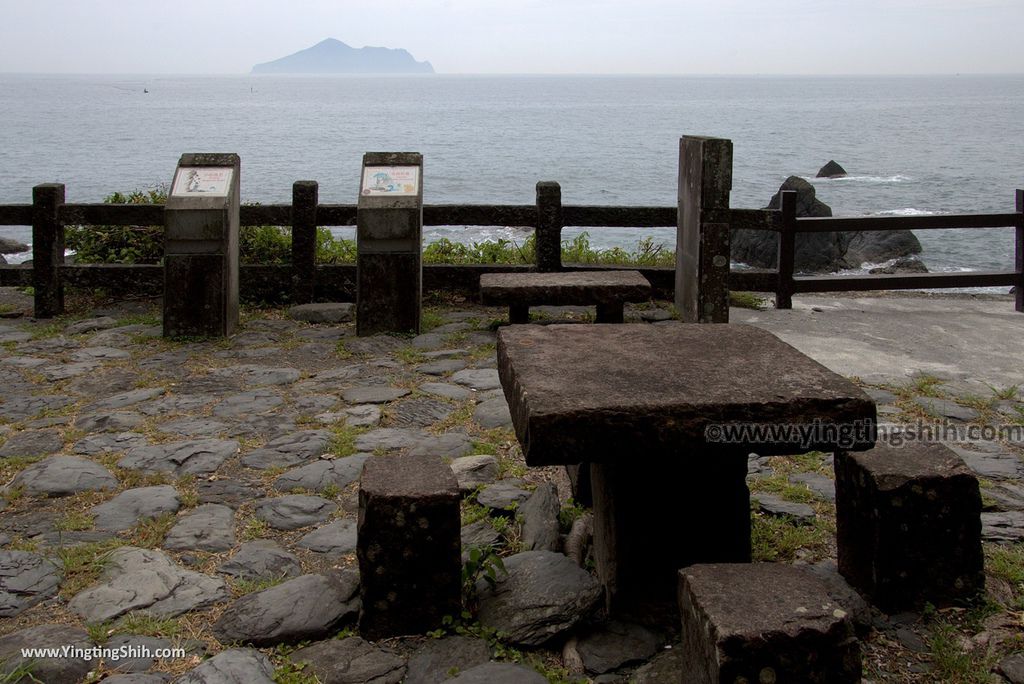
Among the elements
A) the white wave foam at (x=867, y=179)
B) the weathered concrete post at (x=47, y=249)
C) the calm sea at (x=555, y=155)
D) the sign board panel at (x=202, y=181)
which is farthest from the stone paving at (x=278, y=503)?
the white wave foam at (x=867, y=179)

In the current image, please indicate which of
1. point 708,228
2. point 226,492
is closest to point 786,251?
point 708,228

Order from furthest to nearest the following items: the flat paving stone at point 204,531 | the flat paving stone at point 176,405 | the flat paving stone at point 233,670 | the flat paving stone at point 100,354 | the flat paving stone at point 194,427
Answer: the flat paving stone at point 100,354
the flat paving stone at point 176,405
the flat paving stone at point 194,427
the flat paving stone at point 204,531
the flat paving stone at point 233,670

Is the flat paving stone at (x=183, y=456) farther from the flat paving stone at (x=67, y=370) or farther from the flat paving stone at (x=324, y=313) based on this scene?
the flat paving stone at (x=324, y=313)

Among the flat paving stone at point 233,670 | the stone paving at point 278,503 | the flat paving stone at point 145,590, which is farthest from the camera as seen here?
the flat paving stone at point 145,590

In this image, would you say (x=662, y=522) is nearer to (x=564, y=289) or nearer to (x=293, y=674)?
(x=293, y=674)

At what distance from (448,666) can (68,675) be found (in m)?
1.22

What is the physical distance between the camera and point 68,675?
3293 mm

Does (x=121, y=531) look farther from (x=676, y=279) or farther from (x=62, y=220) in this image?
(x=676, y=279)

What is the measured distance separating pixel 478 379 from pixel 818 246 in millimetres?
14580

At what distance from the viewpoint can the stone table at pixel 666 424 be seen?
10.9 feet

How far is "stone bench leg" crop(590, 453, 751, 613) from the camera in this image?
3678 mm

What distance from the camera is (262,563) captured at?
13.9ft

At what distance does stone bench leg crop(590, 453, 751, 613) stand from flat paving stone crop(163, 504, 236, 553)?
1.74m

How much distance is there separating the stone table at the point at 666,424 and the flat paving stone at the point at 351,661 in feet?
2.73
